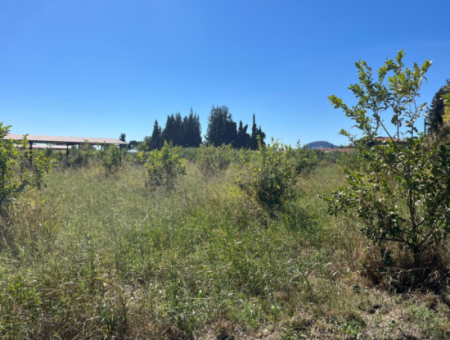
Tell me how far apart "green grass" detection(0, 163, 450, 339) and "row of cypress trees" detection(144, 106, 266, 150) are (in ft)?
129

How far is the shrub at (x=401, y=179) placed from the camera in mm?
2465

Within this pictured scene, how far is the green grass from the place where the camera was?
2.02 meters

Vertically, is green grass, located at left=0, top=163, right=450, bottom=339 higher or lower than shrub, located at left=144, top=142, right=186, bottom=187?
lower

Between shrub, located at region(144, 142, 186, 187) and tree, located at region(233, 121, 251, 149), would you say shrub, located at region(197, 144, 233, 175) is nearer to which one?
shrub, located at region(144, 142, 186, 187)

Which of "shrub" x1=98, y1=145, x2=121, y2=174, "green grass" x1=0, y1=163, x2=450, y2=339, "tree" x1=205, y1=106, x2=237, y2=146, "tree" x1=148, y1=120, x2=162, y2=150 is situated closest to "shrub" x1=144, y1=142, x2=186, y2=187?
"shrub" x1=98, y1=145, x2=121, y2=174

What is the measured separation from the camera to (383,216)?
2611 mm

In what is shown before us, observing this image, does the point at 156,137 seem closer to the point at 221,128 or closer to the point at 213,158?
the point at 221,128

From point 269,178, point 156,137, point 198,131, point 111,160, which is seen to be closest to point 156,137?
point 156,137

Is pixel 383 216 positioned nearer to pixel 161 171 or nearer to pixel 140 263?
pixel 140 263

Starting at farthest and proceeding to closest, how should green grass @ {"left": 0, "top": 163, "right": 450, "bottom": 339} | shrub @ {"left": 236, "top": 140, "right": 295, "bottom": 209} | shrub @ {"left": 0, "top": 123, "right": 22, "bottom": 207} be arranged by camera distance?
shrub @ {"left": 236, "top": 140, "right": 295, "bottom": 209}, shrub @ {"left": 0, "top": 123, "right": 22, "bottom": 207}, green grass @ {"left": 0, "top": 163, "right": 450, "bottom": 339}

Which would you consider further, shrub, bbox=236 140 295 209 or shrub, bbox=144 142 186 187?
shrub, bbox=144 142 186 187

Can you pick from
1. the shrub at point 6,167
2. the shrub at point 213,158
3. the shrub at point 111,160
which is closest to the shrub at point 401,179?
the shrub at point 6,167

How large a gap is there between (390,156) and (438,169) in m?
0.38

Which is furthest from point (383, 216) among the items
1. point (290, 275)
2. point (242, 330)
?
point (242, 330)
